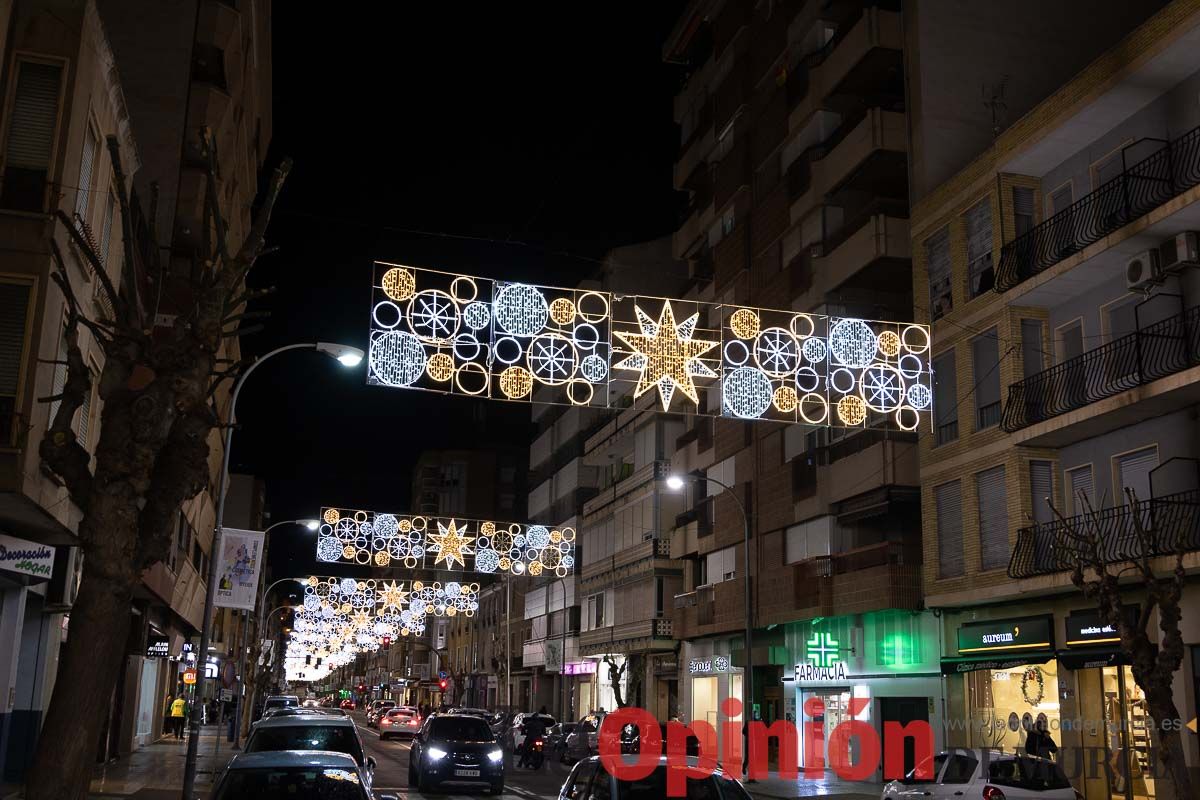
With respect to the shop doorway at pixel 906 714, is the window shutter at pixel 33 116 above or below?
Result: above

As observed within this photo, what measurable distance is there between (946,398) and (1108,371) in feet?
20.3

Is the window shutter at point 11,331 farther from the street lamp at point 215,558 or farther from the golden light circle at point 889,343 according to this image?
the golden light circle at point 889,343

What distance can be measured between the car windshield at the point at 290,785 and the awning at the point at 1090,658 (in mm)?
18592

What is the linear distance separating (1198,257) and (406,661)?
146504mm

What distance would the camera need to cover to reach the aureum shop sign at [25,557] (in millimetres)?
19312

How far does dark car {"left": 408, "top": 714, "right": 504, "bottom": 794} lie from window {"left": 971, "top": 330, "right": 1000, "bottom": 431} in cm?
1468

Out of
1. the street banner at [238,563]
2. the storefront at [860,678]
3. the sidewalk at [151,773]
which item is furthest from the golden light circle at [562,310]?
the storefront at [860,678]

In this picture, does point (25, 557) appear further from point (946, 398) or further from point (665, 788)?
point (946, 398)

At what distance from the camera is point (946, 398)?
3103 centimetres

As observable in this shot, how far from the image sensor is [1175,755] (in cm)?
1883

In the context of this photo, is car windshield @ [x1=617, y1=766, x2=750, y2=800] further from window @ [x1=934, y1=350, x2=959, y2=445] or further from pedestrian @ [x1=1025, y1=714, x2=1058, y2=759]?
window @ [x1=934, y1=350, x2=959, y2=445]

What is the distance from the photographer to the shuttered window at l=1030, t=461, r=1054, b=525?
27.2 meters

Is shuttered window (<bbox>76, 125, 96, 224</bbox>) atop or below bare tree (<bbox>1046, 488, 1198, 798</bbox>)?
atop

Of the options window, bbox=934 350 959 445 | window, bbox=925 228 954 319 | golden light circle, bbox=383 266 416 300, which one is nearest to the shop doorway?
window, bbox=934 350 959 445
